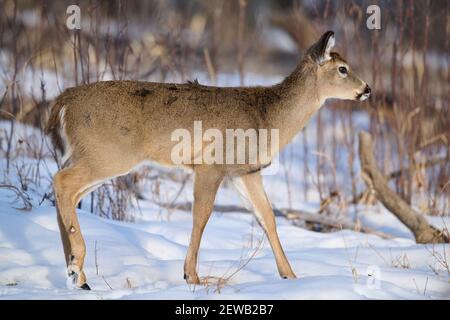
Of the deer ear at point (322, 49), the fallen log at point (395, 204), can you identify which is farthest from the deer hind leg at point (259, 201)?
the fallen log at point (395, 204)

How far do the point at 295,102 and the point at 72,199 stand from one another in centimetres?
218

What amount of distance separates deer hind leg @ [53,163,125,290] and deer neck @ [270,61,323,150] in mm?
1608

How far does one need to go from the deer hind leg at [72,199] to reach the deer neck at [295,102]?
161 cm

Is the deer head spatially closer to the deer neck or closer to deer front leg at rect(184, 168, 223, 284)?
the deer neck

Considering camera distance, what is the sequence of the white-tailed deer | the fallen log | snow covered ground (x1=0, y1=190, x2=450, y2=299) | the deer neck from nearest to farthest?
snow covered ground (x1=0, y1=190, x2=450, y2=299) < the white-tailed deer < the deer neck < the fallen log

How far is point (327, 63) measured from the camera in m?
7.30

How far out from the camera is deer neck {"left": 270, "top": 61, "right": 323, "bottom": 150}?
6977 millimetres

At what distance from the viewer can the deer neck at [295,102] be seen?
6977mm

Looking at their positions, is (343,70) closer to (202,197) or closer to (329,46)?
(329,46)

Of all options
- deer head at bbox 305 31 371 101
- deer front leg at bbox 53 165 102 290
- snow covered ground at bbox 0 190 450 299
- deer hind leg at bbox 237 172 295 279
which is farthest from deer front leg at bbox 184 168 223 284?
deer head at bbox 305 31 371 101

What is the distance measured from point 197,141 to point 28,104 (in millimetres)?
5972
